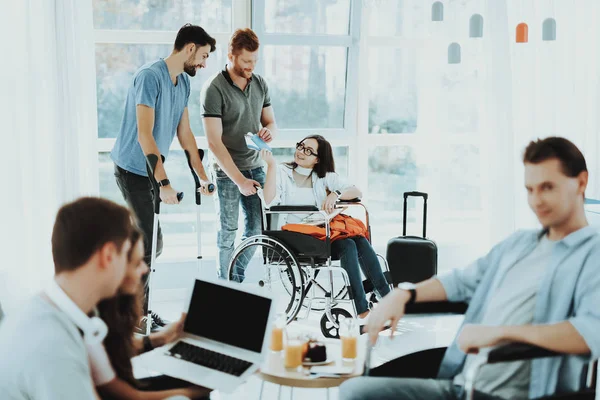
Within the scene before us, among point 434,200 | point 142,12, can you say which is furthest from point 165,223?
point 434,200

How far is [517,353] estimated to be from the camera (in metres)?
1.77

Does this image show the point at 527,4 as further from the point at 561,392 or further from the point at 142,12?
the point at 561,392

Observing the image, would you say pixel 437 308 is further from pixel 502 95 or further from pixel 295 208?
pixel 502 95

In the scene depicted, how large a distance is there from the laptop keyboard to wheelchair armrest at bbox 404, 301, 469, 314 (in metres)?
0.51

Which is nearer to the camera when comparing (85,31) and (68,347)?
(68,347)

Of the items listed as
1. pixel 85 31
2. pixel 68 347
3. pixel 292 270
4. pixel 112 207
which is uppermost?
pixel 85 31

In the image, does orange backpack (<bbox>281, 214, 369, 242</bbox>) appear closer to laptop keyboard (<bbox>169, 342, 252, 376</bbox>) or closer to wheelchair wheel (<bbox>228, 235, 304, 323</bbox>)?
wheelchair wheel (<bbox>228, 235, 304, 323</bbox>)

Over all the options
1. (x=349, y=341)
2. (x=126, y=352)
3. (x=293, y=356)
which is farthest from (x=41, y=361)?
(x=349, y=341)

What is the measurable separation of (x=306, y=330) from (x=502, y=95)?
Result: 2.06 metres

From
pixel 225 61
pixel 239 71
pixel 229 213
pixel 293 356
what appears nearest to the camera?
pixel 293 356

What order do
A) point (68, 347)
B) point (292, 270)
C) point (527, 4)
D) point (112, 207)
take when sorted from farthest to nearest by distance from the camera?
point (527, 4) < point (292, 270) < point (112, 207) < point (68, 347)

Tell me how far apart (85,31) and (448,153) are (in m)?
2.42

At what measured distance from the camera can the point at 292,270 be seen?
11.8ft

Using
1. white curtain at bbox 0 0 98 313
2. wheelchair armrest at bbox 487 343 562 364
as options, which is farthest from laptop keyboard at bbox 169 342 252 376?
white curtain at bbox 0 0 98 313
